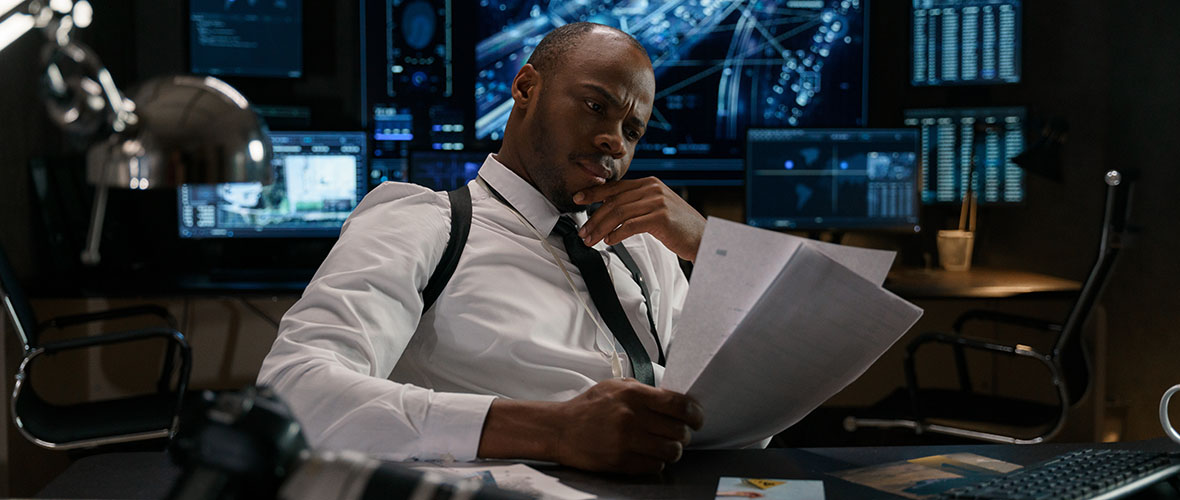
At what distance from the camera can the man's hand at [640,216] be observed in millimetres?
1421

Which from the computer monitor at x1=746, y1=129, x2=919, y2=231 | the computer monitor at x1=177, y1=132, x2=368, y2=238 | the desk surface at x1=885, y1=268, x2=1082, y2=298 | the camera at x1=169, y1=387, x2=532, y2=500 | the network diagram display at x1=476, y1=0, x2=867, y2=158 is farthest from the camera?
the network diagram display at x1=476, y1=0, x2=867, y2=158

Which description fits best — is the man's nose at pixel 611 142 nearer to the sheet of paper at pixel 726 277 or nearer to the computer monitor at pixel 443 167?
the sheet of paper at pixel 726 277

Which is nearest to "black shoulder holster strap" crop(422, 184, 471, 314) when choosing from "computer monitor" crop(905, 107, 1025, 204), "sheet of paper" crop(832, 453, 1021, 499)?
"sheet of paper" crop(832, 453, 1021, 499)

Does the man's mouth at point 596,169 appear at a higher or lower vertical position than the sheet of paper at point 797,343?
higher

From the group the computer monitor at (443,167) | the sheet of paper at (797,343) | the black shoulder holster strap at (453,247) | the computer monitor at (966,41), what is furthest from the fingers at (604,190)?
the computer monitor at (966,41)

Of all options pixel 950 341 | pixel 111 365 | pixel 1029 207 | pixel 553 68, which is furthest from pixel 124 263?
pixel 1029 207

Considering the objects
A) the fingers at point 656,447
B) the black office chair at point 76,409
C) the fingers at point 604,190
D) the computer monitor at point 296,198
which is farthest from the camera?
the computer monitor at point 296,198

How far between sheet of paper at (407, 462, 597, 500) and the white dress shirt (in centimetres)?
2

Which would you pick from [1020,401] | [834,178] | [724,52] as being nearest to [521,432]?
[1020,401]

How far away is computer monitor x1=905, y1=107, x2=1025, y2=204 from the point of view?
11.5 ft

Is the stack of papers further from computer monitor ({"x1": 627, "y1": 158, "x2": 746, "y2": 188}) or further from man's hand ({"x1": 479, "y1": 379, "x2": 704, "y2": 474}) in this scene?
computer monitor ({"x1": 627, "y1": 158, "x2": 746, "y2": 188})

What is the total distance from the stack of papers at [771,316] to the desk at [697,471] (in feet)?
0.22

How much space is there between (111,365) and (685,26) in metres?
2.26

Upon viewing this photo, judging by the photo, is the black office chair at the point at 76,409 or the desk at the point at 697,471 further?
the black office chair at the point at 76,409
